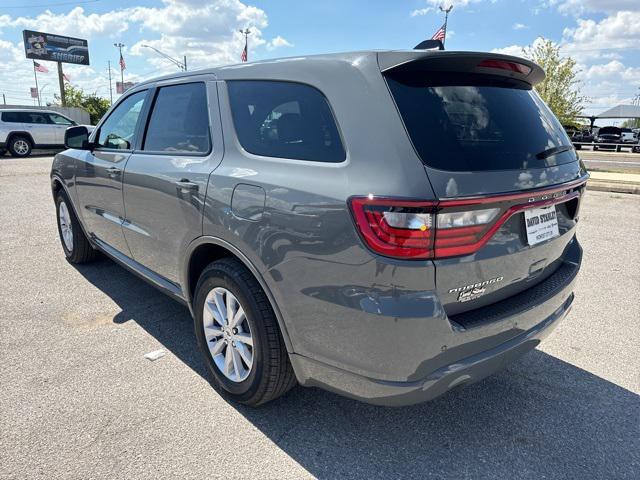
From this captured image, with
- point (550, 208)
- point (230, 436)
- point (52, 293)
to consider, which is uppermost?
point (550, 208)

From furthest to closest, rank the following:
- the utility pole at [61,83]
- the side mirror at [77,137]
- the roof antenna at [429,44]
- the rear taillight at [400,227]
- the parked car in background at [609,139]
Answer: the utility pole at [61,83], the parked car in background at [609,139], the side mirror at [77,137], the roof antenna at [429,44], the rear taillight at [400,227]

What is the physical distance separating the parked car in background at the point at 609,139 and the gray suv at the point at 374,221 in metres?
36.1

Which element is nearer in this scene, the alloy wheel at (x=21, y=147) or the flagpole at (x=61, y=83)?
the alloy wheel at (x=21, y=147)

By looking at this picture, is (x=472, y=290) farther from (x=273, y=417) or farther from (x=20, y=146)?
(x=20, y=146)

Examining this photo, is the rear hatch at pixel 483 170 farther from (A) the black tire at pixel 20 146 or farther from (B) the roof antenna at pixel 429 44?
(A) the black tire at pixel 20 146

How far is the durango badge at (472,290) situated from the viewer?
5.93ft

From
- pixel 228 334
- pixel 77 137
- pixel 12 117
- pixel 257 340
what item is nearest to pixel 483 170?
pixel 257 340

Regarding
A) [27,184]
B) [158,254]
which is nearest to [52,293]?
[158,254]

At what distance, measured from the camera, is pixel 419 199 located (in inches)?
65.1

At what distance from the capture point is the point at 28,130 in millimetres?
17547

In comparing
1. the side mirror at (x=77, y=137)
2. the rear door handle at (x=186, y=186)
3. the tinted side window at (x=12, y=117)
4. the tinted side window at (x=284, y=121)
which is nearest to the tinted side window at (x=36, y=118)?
the tinted side window at (x=12, y=117)

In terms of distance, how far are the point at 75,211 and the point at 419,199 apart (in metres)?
3.94

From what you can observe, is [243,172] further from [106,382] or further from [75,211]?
[75,211]

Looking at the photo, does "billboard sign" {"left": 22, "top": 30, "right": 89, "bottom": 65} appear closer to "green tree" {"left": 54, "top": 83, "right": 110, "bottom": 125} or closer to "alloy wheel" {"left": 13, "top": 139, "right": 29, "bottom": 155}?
"green tree" {"left": 54, "top": 83, "right": 110, "bottom": 125}
